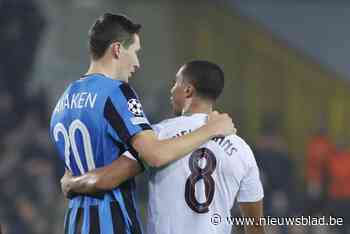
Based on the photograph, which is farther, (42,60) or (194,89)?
(42,60)

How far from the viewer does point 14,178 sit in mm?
7773

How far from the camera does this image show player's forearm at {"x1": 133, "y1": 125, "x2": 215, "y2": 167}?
9.53 ft

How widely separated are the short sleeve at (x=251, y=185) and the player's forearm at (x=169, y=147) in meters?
0.24

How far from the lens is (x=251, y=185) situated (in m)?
3.16

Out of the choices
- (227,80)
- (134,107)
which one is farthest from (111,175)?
(227,80)

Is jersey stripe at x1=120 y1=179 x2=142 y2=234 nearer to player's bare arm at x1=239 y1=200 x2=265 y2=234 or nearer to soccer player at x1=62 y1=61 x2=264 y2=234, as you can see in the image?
soccer player at x1=62 y1=61 x2=264 y2=234

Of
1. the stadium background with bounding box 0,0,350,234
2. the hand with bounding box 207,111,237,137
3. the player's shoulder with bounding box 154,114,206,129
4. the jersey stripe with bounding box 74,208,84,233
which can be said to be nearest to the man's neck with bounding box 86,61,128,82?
the player's shoulder with bounding box 154,114,206,129

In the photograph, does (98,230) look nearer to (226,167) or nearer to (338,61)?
(226,167)

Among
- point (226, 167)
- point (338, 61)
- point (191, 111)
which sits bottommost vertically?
point (226, 167)

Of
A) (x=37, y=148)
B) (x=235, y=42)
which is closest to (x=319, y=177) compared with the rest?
(x=235, y=42)

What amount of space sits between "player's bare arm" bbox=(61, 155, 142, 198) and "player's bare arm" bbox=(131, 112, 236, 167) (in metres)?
0.07

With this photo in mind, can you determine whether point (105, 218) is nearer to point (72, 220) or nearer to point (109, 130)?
point (72, 220)

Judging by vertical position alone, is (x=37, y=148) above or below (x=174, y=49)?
below

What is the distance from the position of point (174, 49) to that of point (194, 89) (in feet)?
16.4
